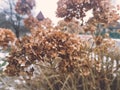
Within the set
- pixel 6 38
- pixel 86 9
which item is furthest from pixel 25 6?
pixel 6 38

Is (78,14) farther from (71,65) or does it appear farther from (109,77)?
(71,65)

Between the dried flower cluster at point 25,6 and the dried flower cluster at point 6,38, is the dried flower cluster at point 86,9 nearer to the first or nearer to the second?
the dried flower cluster at point 25,6

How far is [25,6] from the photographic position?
1.47 m

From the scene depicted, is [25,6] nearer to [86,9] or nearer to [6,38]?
[86,9]

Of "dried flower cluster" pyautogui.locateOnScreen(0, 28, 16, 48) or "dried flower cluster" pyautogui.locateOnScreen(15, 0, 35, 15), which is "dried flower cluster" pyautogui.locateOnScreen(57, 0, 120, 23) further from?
"dried flower cluster" pyautogui.locateOnScreen(0, 28, 16, 48)

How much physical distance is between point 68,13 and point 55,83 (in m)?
0.38

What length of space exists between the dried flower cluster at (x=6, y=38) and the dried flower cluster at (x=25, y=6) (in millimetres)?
394

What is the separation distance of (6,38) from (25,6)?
42 cm

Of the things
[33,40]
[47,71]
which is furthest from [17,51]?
[47,71]

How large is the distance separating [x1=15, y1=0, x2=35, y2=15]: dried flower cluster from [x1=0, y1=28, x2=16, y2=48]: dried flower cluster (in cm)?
39

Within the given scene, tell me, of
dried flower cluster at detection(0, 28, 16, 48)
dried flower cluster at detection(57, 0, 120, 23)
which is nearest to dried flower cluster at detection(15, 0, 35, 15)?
dried flower cluster at detection(57, 0, 120, 23)

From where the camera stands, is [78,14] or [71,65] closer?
[71,65]

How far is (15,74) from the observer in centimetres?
99

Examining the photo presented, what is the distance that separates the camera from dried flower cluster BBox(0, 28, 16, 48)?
3.51ft
